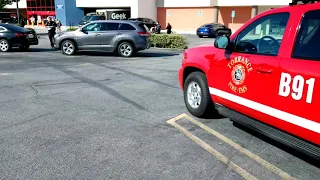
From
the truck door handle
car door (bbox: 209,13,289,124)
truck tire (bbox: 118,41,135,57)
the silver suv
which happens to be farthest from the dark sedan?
the truck door handle

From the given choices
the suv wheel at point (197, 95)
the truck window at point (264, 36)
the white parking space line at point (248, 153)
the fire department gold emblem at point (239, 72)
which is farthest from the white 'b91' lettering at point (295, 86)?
the suv wheel at point (197, 95)

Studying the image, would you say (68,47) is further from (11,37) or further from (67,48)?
(11,37)

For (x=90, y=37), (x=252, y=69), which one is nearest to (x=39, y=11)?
(x=90, y=37)

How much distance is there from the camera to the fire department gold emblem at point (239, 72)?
162 inches

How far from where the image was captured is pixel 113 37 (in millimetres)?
14758

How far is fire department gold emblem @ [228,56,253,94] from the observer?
4113mm

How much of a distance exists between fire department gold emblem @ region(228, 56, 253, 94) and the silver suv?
10.7m

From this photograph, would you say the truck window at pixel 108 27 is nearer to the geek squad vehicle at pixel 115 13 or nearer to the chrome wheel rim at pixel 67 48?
the chrome wheel rim at pixel 67 48

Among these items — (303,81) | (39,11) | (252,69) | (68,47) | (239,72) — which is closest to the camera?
(303,81)

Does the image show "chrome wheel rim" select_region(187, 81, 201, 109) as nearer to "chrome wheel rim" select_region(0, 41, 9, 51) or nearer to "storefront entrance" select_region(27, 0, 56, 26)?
"chrome wheel rim" select_region(0, 41, 9, 51)

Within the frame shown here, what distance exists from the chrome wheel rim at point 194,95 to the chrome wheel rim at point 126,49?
956cm

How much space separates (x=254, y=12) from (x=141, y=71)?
29.2 m

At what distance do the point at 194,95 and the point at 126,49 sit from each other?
9.84m

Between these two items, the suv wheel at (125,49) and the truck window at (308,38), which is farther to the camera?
the suv wheel at (125,49)
